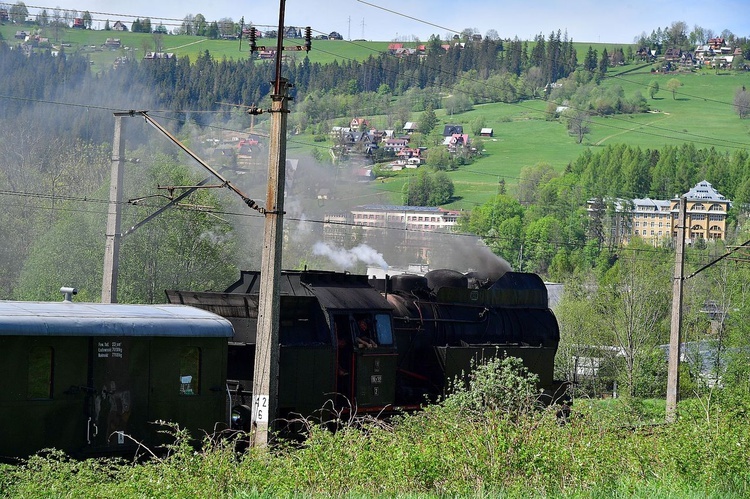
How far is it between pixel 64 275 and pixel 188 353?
3692 centimetres

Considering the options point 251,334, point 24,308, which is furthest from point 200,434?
point 24,308

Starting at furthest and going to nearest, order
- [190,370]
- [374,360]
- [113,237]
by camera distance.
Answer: [113,237] < [374,360] < [190,370]

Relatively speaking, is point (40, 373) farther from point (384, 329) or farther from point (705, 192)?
point (705, 192)

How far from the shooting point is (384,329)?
21.6 meters

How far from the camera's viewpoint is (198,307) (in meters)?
20.3

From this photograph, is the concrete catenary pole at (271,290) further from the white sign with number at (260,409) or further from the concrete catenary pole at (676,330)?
the concrete catenary pole at (676,330)

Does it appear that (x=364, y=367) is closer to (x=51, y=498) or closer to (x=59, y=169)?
(x=51, y=498)

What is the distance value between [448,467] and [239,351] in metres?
7.16

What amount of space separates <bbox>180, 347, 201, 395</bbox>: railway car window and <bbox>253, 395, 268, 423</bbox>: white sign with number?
1.41 metres

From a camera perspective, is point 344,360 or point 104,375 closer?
point 104,375

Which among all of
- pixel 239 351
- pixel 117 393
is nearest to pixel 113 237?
pixel 239 351

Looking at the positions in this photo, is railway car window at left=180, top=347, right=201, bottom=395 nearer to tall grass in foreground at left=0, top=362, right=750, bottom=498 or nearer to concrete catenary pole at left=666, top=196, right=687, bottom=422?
tall grass in foreground at left=0, top=362, right=750, bottom=498

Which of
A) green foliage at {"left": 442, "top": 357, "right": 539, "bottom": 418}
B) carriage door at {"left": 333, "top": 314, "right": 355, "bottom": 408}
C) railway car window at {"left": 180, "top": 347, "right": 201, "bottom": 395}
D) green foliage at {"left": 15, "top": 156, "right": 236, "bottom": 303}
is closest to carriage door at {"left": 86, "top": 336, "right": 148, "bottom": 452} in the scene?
railway car window at {"left": 180, "top": 347, "right": 201, "bottom": 395}

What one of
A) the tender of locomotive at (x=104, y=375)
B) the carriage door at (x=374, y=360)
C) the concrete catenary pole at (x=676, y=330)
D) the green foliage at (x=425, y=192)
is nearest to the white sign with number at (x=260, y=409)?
the tender of locomotive at (x=104, y=375)
